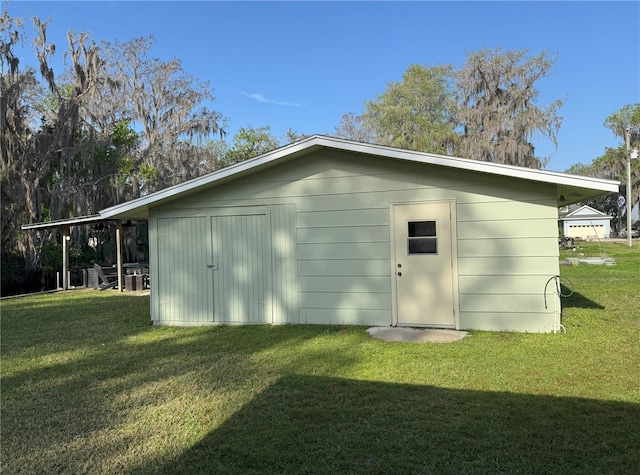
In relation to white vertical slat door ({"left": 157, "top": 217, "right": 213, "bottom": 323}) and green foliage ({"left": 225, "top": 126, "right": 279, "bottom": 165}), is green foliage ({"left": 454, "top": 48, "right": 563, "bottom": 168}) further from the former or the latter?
white vertical slat door ({"left": 157, "top": 217, "right": 213, "bottom": 323})

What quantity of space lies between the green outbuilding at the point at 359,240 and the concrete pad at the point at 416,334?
24 cm

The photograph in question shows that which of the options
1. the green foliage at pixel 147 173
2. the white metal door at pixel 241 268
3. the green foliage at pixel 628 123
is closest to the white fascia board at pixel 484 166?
the white metal door at pixel 241 268

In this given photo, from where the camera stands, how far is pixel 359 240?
6648 mm

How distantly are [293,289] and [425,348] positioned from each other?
2432 millimetres

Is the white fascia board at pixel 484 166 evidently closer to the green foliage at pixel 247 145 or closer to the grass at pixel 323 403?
the grass at pixel 323 403

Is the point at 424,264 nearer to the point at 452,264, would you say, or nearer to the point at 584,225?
the point at 452,264

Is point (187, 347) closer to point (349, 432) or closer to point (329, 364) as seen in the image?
point (329, 364)

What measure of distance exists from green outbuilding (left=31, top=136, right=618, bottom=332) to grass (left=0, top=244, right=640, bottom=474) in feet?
1.92

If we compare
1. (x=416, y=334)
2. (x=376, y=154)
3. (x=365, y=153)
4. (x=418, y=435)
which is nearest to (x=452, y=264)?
(x=416, y=334)

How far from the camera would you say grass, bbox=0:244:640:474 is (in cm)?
281

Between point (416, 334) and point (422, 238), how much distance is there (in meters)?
1.37

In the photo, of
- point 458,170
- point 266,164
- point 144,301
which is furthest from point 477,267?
point 144,301

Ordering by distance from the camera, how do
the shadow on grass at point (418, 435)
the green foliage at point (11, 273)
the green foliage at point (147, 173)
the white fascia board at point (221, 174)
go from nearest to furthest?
the shadow on grass at point (418, 435), the white fascia board at point (221, 174), the green foliage at point (11, 273), the green foliage at point (147, 173)

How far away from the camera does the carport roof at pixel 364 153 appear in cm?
556
